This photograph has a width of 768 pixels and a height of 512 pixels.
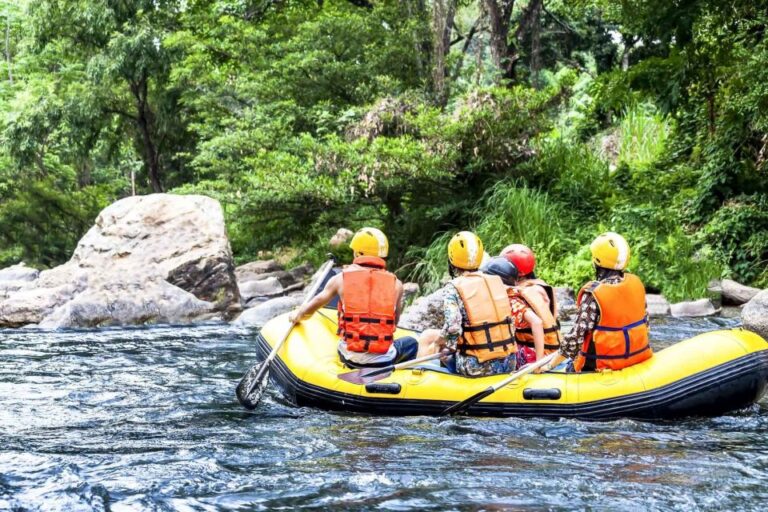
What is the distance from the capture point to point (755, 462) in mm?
4168

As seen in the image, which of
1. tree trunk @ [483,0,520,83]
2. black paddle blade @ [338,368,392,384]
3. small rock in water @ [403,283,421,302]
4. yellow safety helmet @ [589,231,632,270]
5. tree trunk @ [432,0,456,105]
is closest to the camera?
yellow safety helmet @ [589,231,632,270]

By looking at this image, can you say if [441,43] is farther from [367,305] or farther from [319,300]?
[367,305]

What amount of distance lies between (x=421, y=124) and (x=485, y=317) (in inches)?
256

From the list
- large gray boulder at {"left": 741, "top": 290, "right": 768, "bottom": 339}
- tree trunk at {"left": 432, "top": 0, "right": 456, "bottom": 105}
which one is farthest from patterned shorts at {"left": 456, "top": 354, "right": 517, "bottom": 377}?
tree trunk at {"left": 432, "top": 0, "right": 456, "bottom": 105}

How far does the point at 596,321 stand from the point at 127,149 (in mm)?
18650

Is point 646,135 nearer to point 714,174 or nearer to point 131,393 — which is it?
point 714,174

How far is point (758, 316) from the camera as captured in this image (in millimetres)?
7715

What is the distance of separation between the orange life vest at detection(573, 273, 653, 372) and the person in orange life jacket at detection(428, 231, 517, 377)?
48 cm

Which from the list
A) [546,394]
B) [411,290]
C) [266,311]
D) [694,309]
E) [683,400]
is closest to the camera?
[683,400]

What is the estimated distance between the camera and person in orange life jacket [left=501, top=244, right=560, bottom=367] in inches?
220

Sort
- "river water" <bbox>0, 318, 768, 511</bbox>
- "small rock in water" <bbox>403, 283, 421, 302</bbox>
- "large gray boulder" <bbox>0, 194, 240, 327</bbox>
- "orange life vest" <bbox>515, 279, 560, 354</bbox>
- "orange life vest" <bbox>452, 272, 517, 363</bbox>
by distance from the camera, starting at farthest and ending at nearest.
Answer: "small rock in water" <bbox>403, 283, 421, 302</bbox>, "large gray boulder" <bbox>0, 194, 240, 327</bbox>, "orange life vest" <bbox>515, 279, 560, 354</bbox>, "orange life vest" <bbox>452, 272, 517, 363</bbox>, "river water" <bbox>0, 318, 768, 511</bbox>

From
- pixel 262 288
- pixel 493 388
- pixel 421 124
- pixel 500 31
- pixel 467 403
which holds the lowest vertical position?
pixel 262 288

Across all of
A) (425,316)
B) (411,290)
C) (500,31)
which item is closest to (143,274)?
(411,290)

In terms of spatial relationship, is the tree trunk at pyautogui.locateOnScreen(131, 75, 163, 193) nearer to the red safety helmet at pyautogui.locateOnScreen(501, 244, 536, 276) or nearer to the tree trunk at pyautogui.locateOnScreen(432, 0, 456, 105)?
the tree trunk at pyautogui.locateOnScreen(432, 0, 456, 105)
